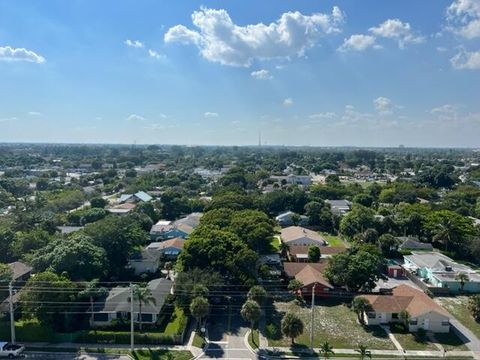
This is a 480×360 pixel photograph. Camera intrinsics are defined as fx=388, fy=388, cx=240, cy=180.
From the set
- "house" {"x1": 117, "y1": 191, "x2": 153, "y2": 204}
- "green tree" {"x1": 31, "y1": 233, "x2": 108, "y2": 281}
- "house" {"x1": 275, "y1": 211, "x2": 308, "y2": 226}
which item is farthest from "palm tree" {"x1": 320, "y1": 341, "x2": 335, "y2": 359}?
"house" {"x1": 117, "y1": 191, "x2": 153, "y2": 204}

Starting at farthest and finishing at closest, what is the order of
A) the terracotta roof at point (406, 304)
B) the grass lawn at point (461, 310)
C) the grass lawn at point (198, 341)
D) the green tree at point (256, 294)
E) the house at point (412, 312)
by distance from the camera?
1. the grass lawn at point (461, 310)
2. the terracotta roof at point (406, 304)
3. the green tree at point (256, 294)
4. the house at point (412, 312)
5. the grass lawn at point (198, 341)

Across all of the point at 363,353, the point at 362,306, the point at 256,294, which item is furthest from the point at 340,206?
the point at 363,353

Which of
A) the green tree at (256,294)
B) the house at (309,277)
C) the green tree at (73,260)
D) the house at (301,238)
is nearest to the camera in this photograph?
the green tree at (256,294)

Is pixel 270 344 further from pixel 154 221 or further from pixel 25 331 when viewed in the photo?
pixel 154 221

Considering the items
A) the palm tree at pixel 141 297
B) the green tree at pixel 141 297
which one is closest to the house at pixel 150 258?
the green tree at pixel 141 297

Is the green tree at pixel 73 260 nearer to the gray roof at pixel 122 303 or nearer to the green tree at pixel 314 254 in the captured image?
the gray roof at pixel 122 303

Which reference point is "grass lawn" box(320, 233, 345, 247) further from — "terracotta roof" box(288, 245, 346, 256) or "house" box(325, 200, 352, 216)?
"house" box(325, 200, 352, 216)
